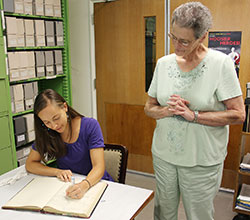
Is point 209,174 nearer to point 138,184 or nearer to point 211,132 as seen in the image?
point 211,132

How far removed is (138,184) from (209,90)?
2.04 m

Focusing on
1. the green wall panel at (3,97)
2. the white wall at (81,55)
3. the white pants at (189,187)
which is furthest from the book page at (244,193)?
the green wall panel at (3,97)

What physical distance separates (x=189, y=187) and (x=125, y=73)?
6.65 ft

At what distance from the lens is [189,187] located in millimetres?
1521

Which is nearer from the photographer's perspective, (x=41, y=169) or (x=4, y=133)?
(x=41, y=169)

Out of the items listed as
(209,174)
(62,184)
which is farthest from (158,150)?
(62,184)

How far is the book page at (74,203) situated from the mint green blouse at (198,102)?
1.41 ft

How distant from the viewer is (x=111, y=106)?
3.51 metres

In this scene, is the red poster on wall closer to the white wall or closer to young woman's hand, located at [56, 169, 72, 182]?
the white wall

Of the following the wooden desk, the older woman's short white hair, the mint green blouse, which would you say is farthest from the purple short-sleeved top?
the older woman's short white hair

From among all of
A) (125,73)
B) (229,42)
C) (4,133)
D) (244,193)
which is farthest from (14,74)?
(244,193)

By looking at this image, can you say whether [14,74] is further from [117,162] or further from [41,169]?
[117,162]

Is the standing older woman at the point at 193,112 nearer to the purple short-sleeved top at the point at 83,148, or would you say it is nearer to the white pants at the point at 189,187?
the white pants at the point at 189,187

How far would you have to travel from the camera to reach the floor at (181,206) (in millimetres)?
2561
